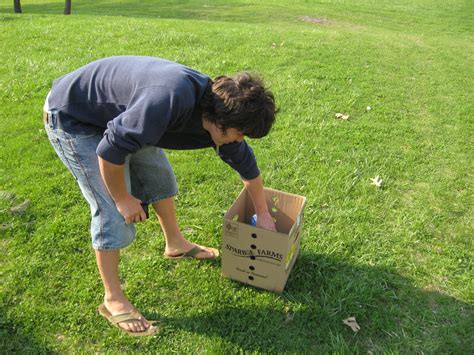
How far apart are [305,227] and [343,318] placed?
87 centimetres

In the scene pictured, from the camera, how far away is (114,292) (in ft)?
8.10

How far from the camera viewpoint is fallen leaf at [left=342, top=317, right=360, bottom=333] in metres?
2.55

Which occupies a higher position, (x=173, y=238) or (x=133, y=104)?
(x=133, y=104)

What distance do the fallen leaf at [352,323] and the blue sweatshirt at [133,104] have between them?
48.4 inches

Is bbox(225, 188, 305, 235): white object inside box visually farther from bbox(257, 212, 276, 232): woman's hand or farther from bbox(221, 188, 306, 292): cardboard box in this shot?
bbox(257, 212, 276, 232): woman's hand

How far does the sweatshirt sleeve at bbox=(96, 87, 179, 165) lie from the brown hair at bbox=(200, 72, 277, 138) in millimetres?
200

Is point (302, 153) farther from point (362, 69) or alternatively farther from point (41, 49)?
point (41, 49)

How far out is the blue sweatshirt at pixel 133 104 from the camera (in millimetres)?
1769

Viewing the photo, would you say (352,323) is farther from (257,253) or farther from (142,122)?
(142,122)

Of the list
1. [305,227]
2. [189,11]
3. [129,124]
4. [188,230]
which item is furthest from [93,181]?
[189,11]

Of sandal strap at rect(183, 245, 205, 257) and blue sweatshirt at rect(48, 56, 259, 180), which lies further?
sandal strap at rect(183, 245, 205, 257)

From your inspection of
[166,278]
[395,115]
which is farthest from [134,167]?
[395,115]

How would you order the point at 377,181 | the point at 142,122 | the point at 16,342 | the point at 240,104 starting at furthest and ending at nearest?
the point at 377,181, the point at 16,342, the point at 240,104, the point at 142,122

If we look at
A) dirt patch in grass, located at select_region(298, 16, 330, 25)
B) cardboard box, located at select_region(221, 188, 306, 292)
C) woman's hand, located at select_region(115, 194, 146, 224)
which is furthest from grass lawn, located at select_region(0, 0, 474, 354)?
dirt patch in grass, located at select_region(298, 16, 330, 25)
